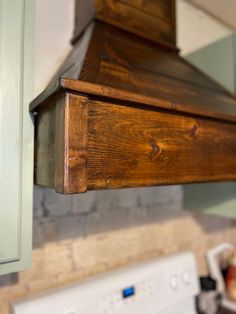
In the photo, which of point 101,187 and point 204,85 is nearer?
point 101,187

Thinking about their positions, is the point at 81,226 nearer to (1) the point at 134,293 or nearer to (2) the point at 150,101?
(1) the point at 134,293

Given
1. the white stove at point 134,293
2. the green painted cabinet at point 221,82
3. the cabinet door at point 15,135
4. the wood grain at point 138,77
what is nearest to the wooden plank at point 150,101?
the wood grain at point 138,77

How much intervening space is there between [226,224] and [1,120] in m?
1.48

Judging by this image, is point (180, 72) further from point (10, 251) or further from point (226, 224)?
point (226, 224)

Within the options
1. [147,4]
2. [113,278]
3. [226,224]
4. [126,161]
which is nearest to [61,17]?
[147,4]

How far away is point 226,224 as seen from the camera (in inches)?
65.3

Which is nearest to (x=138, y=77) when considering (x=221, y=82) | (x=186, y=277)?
(x=221, y=82)

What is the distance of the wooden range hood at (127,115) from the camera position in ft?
1.85

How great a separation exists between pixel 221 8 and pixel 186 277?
4.48ft

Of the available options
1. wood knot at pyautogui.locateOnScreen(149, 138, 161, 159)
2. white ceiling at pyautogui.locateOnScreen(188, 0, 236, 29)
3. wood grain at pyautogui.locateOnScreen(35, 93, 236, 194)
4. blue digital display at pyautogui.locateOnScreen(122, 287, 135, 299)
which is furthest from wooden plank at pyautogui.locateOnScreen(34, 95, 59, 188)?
white ceiling at pyautogui.locateOnScreen(188, 0, 236, 29)

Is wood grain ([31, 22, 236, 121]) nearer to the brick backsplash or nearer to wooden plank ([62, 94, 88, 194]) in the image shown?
wooden plank ([62, 94, 88, 194])

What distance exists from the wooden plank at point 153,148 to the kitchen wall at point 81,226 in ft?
1.43

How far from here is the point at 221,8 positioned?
1.43m

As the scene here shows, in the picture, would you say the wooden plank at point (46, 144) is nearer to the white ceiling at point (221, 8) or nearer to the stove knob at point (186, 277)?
the stove knob at point (186, 277)
